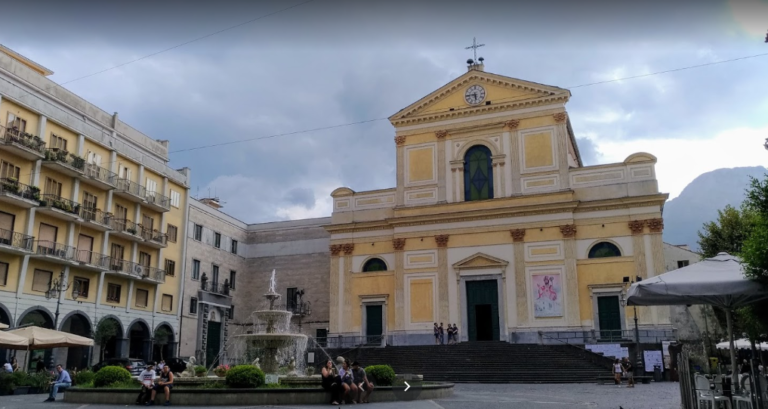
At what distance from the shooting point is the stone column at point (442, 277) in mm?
35662

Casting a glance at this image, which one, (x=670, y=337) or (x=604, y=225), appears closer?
(x=670, y=337)

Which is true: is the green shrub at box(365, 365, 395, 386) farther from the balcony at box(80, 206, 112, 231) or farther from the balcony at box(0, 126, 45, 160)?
the balcony at box(80, 206, 112, 231)

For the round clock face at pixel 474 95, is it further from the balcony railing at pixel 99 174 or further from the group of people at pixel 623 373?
the balcony railing at pixel 99 174

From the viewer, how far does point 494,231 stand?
1405 inches

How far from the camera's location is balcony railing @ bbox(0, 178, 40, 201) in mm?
26455

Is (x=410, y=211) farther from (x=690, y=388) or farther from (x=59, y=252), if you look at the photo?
(x=690, y=388)

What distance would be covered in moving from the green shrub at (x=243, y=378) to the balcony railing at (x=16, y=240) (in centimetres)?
1677

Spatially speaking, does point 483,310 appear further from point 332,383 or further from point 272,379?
point 332,383

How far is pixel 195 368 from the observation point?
20156 mm

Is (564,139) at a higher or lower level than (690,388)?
higher

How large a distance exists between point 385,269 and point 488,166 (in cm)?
852

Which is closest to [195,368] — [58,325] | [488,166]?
[58,325]

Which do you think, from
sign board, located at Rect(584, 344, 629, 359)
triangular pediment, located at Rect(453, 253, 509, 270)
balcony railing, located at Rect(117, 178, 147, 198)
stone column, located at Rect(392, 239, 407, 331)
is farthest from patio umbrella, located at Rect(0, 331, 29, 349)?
sign board, located at Rect(584, 344, 629, 359)

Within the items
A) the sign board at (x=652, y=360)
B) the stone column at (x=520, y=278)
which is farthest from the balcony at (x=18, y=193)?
the sign board at (x=652, y=360)
